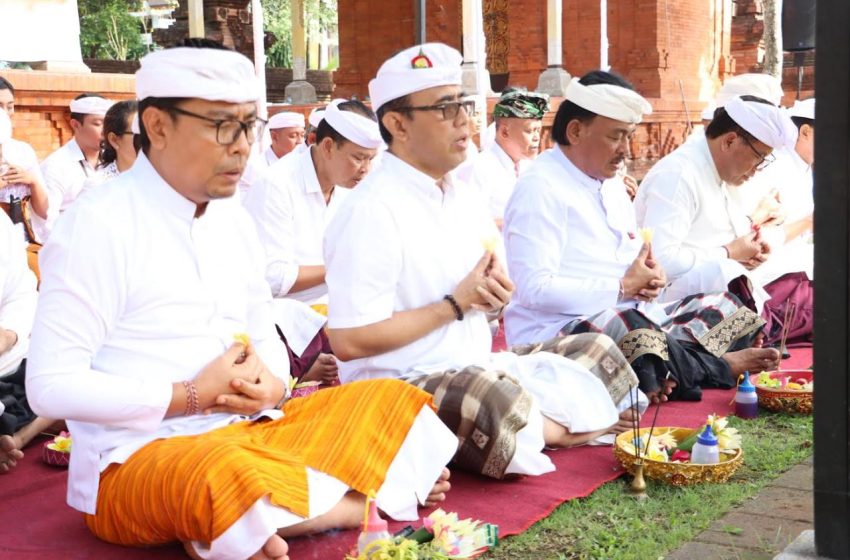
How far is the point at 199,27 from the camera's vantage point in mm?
12641

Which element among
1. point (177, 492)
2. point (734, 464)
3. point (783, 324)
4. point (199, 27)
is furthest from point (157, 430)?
point (199, 27)

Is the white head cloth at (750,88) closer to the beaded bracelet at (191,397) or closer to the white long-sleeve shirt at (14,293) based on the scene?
the white long-sleeve shirt at (14,293)

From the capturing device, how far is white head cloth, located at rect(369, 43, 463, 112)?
3957 mm

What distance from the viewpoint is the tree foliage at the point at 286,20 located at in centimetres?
3584

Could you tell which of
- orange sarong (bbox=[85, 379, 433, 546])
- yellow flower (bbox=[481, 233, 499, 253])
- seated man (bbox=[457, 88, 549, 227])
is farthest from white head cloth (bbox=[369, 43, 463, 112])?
seated man (bbox=[457, 88, 549, 227])

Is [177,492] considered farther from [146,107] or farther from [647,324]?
[647,324]

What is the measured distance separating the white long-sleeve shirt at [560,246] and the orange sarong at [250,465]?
1455 millimetres

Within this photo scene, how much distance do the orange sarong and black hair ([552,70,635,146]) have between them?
1896 mm

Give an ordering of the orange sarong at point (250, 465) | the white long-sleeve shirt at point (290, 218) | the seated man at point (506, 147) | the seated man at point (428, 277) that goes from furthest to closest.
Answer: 1. the seated man at point (506, 147)
2. the white long-sleeve shirt at point (290, 218)
3. the seated man at point (428, 277)
4. the orange sarong at point (250, 465)

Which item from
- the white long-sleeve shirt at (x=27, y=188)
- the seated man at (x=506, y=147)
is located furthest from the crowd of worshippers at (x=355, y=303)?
the seated man at (x=506, y=147)

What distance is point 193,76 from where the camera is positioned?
310 cm

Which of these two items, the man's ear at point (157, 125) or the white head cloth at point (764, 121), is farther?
the white head cloth at point (764, 121)

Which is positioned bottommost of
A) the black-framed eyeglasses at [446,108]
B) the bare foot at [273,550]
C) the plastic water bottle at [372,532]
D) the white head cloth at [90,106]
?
the bare foot at [273,550]

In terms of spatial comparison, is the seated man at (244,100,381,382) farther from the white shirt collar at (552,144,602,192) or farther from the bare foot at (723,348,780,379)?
the bare foot at (723,348,780,379)
